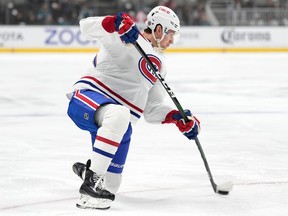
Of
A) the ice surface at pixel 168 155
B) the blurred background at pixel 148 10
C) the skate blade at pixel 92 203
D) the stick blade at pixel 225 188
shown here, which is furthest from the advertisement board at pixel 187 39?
the skate blade at pixel 92 203

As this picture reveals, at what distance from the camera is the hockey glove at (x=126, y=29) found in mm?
2945

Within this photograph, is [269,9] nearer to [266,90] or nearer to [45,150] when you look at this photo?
[266,90]

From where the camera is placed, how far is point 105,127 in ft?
Result: 9.43

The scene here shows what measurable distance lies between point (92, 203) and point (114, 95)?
507mm

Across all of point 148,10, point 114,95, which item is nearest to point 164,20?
point 114,95

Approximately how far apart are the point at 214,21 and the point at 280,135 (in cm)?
1031

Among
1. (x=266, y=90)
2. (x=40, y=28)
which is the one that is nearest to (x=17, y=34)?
(x=40, y=28)

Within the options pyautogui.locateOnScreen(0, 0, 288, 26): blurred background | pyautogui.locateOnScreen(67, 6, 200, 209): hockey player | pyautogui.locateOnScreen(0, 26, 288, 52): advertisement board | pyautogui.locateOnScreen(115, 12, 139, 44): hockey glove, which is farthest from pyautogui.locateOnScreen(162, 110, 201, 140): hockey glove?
pyautogui.locateOnScreen(0, 0, 288, 26): blurred background

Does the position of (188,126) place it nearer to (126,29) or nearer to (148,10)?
(126,29)

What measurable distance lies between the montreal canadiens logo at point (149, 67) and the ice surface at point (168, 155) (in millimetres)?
541

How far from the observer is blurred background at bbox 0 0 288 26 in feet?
45.8

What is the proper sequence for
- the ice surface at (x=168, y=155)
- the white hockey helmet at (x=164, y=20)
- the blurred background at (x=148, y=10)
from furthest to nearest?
1. the blurred background at (x=148, y=10)
2. the white hockey helmet at (x=164, y=20)
3. the ice surface at (x=168, y=155)

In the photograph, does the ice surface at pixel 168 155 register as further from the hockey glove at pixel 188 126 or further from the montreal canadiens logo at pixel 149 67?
the montreal canadiens logo at pixel 149 67

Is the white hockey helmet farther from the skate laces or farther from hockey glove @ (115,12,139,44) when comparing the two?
the skate laces
